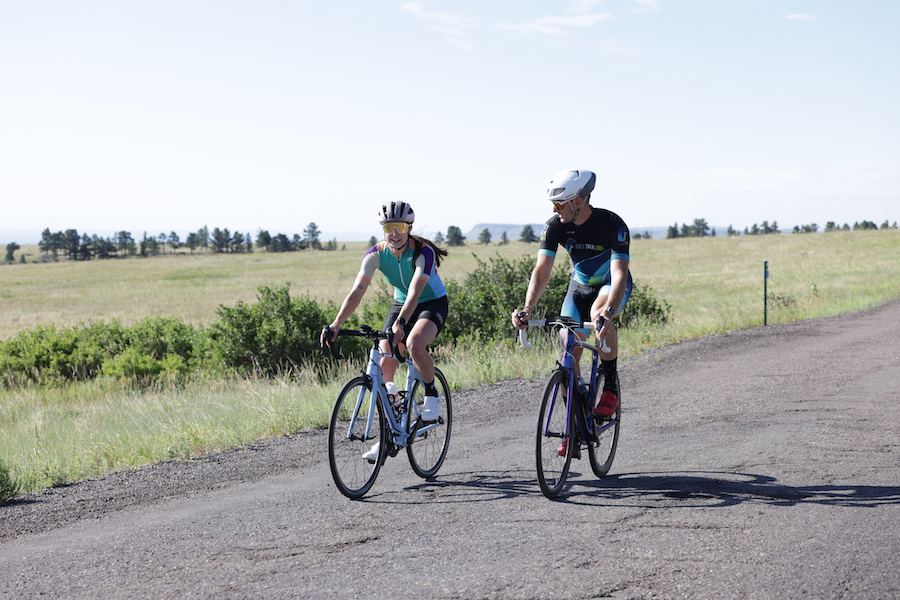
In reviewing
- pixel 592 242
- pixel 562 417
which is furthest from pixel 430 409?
pixel 592 242

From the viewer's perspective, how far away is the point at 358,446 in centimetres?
669

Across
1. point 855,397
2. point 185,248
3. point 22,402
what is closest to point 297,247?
point 185,248

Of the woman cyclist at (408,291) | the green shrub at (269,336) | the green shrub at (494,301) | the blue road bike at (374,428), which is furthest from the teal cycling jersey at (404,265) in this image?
the green shrub at (494,301)

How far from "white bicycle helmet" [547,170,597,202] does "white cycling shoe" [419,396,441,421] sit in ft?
5.90

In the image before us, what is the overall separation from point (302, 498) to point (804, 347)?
1141 cm

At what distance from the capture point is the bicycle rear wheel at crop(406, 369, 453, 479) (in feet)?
23.1

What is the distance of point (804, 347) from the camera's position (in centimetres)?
1552

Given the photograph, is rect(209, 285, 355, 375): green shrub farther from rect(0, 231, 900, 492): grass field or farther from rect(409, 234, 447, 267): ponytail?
rect(409, 234, 447, 267): ponytail

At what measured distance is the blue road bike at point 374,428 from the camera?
6.47 meters

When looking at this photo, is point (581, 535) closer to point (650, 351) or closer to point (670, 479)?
point (670, 479)

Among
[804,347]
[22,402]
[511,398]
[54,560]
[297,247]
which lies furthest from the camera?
[297,247]

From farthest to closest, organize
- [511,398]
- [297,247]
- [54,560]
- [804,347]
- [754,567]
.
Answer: [297,247] < [804,347] < [511,398] < [54,560] < [754,567]

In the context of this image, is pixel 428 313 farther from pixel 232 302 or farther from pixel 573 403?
pixel 232 302

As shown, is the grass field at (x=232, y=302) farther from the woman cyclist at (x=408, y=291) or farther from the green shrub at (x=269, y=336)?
the woman cyclist at (x=408, y=291)
